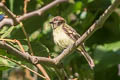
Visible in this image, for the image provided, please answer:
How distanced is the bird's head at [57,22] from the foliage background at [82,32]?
67mm

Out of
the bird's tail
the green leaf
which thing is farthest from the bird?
the green leaf

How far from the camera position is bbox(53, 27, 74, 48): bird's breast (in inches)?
142

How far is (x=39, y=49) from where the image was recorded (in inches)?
94.9

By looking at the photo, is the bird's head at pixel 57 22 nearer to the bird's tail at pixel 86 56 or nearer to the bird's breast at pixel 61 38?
the bird's breast at pixel 61 38

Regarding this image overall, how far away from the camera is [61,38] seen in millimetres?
3676

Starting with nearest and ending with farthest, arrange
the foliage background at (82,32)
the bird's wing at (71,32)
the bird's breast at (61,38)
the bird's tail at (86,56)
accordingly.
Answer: the bird's tail at (86,56), the foliage background at (82,32), the bird's wing at (71,32), the bird's breast at (61,38)

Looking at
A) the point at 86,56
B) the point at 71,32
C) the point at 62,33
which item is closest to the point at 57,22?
the point at 62,33

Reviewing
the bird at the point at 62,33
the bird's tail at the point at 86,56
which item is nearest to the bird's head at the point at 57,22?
the bird at the point at 62,33

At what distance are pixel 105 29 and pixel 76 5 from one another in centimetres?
40

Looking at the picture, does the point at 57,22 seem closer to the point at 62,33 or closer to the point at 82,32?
the point at 62,33

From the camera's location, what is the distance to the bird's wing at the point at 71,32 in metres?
3.45

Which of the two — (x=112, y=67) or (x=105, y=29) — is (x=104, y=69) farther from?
(x=105, y=29)

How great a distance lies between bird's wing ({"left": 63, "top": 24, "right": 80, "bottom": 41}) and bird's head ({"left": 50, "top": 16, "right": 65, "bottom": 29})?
69 mm

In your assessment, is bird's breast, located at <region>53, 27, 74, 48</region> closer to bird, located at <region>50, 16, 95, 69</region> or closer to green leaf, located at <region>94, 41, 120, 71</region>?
bird, located at <region>50, 16, 95, 69</region>
